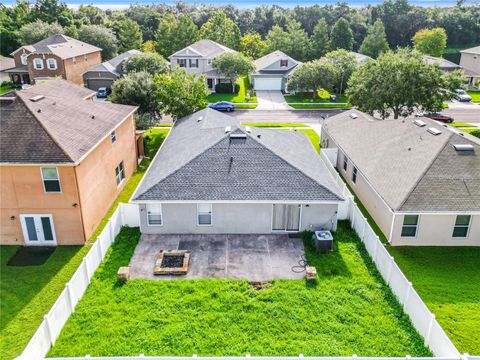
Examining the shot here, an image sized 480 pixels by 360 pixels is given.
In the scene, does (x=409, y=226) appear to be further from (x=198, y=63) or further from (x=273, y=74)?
(x=198, y=63)

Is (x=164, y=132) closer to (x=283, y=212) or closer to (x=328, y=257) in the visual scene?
(x=283, y=212)

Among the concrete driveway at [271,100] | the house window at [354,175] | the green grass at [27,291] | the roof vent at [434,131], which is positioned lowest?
the concrete driveway at [271,100]

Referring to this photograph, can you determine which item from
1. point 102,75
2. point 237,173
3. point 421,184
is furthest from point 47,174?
point 102,75

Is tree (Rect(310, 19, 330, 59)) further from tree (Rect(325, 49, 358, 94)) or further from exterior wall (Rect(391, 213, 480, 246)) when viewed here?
exterior wall (Rect(391, 213, 480, 246))

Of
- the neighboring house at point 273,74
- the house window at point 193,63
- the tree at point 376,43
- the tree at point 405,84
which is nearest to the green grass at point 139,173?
the tree at point 405,84

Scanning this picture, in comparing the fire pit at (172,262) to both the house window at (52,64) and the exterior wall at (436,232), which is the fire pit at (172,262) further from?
the house window at (52,64)

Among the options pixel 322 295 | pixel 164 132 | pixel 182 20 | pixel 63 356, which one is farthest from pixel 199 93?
pixel 182 20
